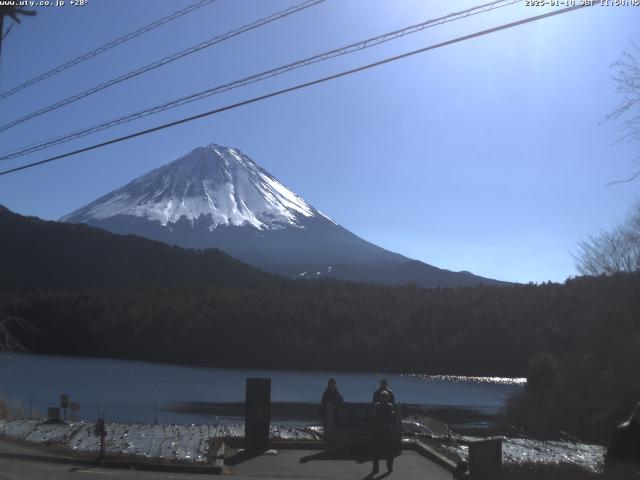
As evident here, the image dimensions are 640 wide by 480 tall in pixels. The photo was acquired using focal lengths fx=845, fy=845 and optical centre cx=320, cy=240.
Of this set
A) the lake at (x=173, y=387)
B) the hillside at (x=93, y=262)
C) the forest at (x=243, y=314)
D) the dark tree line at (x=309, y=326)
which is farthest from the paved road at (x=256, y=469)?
the hillside at (x=93, y=262)

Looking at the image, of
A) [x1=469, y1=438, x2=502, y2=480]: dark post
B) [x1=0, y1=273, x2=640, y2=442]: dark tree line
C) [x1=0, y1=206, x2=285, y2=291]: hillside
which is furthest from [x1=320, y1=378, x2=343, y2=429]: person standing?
[x1=0, y1=206, x2=285, y2=291]: hillside

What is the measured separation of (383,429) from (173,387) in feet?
160

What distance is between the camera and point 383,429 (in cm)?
1387

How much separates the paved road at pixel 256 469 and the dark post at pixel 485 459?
2.72 metres

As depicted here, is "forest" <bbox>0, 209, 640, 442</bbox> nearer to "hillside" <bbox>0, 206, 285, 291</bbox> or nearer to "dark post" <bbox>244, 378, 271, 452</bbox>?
"hillside" <bbox>0, 206, 285, 291</bbox>

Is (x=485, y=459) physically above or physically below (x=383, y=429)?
below

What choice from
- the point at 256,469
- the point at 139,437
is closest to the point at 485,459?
the point at 256,469

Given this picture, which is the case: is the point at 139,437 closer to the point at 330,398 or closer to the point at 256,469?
the point at 256,469

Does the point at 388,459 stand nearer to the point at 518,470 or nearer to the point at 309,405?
the point at 518,470

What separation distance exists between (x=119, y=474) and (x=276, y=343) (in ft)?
270

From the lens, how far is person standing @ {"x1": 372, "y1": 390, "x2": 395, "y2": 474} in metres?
13.7

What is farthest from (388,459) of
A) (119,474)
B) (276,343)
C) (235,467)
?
(276,343)

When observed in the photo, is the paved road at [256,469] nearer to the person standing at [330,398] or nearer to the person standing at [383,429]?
the person standing at [383,429]

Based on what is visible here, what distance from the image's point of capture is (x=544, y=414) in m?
30.9
